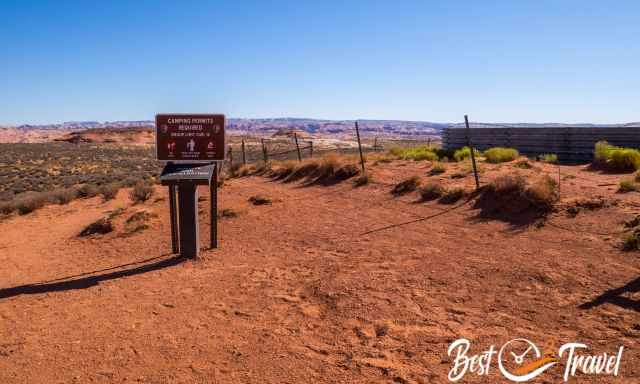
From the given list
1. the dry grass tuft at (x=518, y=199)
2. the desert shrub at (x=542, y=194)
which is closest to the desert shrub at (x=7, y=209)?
the dry grass tuft at (x=518, y=199)

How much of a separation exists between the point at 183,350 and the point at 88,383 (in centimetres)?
88

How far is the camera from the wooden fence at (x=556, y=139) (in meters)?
18.8

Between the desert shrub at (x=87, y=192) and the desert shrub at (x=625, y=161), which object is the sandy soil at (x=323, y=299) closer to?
the desert shrub at (x=625, y=161)

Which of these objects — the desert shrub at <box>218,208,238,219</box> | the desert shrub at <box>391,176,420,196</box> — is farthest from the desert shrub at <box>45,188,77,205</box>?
the desert shrub at <box>391,176,420,196</box>

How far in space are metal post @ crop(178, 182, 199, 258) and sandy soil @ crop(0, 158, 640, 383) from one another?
28 centimetres

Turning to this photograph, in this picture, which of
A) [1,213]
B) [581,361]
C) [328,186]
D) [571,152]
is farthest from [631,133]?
[1,213]

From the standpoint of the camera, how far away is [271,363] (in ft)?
14.5

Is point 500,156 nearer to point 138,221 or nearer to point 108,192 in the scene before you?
point 138,221

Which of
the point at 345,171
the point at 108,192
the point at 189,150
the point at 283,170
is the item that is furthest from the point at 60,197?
the point at 189,150

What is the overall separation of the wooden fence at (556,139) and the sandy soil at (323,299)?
33.0 feet

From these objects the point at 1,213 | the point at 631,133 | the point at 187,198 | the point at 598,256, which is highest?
the point at 631,133

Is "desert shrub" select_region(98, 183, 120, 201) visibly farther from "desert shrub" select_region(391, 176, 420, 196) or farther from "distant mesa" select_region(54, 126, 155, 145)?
"distant mesa" select_region(54, 126, 155, 145)

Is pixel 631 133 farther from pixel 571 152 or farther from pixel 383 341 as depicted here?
pixel 383 341

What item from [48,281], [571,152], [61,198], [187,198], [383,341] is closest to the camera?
[383,341]
